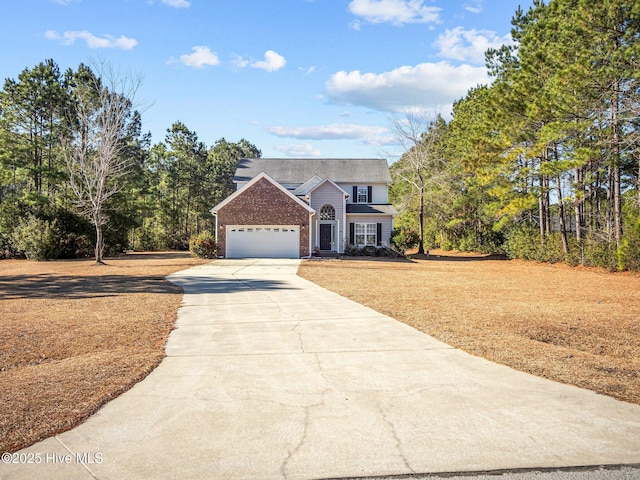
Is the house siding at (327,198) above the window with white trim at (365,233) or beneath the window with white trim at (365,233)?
above

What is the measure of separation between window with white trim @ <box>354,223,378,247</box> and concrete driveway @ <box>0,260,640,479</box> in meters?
27.8

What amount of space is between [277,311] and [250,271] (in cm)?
1079

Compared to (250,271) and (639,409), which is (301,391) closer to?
(639,409)

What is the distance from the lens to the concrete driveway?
3.55 m

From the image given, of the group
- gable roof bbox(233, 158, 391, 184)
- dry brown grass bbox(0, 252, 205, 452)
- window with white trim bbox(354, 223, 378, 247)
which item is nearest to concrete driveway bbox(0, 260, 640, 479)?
dry brown grass bbox(0, 252, 205, 452)

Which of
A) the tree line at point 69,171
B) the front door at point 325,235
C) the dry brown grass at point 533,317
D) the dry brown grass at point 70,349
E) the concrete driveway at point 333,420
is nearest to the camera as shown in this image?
the concrete driveway at point 333,420

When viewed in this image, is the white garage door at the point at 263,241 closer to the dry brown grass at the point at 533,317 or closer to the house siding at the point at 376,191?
the house siding at the point at 376,191

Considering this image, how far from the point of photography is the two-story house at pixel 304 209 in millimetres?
29266

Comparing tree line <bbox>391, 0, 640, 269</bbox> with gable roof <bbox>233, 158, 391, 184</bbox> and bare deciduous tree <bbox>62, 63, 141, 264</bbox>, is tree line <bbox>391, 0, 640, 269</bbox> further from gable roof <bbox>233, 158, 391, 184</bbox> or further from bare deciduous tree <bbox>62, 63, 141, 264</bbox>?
bare deciduous tree <bbox>62, 63, 141, 264</bbox>

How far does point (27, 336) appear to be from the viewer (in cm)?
784

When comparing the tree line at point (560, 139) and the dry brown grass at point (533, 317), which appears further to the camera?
the tree line at point (560, 139)

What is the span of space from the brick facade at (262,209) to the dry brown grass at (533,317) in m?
10.6

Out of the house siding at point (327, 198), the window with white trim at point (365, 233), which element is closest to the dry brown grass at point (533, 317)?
the house siding at point (327, 198)

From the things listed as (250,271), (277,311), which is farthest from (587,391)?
(250,271)
